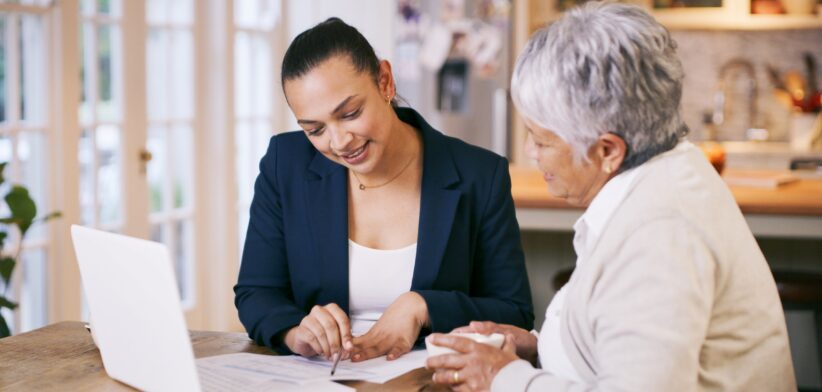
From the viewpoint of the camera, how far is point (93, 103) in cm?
395

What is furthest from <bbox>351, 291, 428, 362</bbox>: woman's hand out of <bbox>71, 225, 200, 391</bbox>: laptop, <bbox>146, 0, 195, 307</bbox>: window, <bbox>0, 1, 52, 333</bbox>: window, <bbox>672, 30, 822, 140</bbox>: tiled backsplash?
<bbox>672, 30, 822, 140</bbox>: tiled backsplash

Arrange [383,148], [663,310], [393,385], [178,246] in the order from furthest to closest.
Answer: [178,246]
[383,148]
[393,385]
[663,310]

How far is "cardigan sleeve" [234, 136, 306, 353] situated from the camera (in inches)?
75.9

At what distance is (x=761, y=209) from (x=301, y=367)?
1995mm

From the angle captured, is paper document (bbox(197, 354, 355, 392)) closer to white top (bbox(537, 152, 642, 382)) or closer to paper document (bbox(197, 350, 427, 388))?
paper document (bbox(197, 350, 427, 388))

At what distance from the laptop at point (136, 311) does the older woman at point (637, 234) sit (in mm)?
430

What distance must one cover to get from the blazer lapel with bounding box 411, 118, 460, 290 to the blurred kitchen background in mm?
1376

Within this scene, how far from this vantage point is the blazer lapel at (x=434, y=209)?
1928 millimetres

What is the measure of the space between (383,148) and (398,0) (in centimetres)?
405

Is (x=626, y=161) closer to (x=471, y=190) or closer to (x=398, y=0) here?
(x=471, y=190)

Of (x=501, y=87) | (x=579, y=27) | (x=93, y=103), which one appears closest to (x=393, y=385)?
(x=579, y=27)

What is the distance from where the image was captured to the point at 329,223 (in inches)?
77.4

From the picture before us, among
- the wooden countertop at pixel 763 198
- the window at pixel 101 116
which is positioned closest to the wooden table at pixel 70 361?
the wooden countertop at pixel 763 198

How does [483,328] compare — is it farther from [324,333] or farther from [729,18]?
[729,18]
